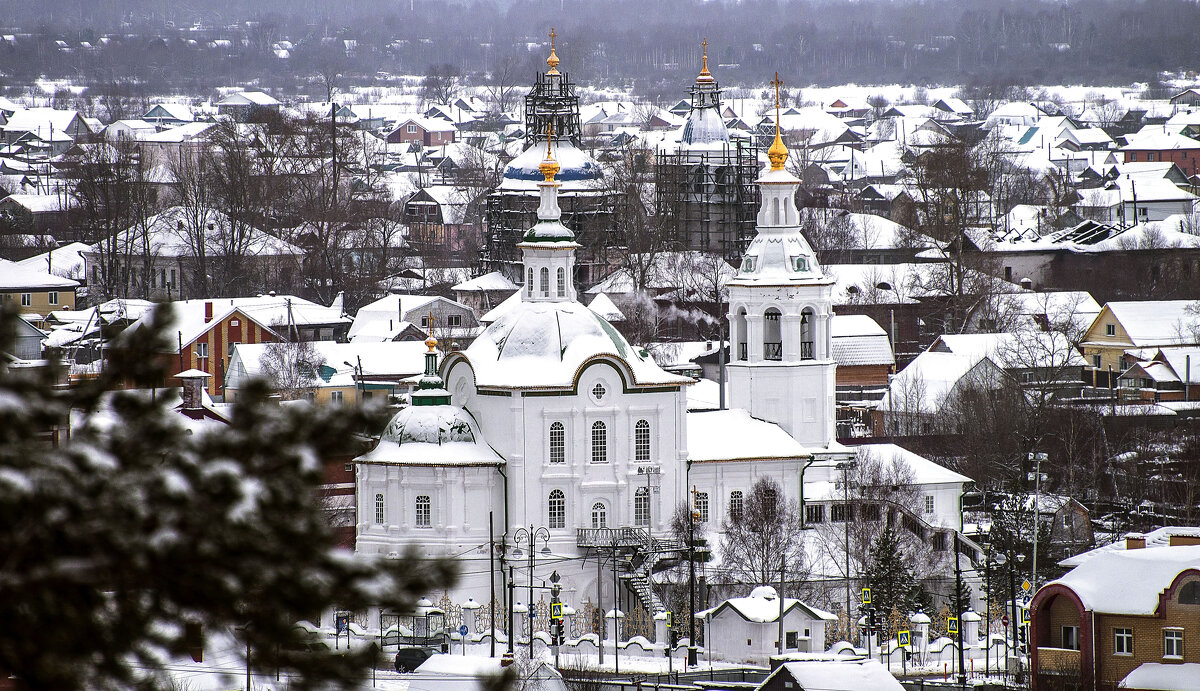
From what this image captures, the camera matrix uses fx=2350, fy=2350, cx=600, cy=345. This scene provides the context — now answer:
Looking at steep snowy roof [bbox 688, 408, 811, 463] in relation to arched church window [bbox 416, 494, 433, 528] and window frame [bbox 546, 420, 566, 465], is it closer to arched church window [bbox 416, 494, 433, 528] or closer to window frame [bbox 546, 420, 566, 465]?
window frame [bbox 546, 420, 566, 465]

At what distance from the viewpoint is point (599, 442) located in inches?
1487

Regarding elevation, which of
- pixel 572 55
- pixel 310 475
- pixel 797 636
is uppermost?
pixel 572 55

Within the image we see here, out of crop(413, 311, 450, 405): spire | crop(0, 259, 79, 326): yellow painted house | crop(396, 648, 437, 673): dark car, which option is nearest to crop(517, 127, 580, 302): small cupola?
crop(413, 311, 450, 405): spire

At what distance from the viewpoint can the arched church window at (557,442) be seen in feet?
123

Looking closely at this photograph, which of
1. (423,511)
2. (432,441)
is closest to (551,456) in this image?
(432,441)

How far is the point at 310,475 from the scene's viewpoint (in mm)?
7633

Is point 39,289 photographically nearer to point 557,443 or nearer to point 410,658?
point 557,443

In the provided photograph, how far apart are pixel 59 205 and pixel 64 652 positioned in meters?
91.3

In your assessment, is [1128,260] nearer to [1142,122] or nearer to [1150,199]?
[1150,199]

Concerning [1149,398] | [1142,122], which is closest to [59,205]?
[1149,398]

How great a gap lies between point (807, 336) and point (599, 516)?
21.0 ft

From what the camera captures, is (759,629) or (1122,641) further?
(759,629)

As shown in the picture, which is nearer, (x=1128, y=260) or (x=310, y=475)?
(x=310, y=475)

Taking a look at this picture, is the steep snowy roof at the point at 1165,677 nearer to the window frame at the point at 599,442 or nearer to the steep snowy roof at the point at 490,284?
the window frame at the point at 599,442
